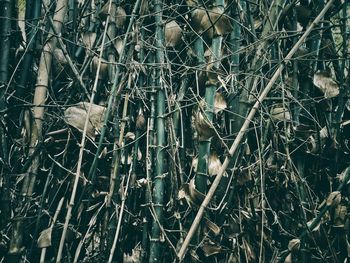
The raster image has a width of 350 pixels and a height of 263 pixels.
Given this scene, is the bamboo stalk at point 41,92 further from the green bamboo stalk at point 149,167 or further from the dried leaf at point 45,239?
the green bamboo stalk at point 149,167

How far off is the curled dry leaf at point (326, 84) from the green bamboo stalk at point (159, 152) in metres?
0.64

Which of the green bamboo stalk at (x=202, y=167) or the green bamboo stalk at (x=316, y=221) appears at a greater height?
the green bamboo stalk at (x=202, y=167)

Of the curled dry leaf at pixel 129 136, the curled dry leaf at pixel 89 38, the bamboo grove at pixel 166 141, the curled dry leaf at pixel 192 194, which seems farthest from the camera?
the curled dry leaf at pixel 89 38

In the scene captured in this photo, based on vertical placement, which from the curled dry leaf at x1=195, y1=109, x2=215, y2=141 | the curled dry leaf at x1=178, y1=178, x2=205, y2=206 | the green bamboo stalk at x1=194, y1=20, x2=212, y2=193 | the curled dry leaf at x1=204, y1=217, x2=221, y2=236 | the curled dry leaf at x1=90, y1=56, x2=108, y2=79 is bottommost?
the curled dry leaf at x1=204, y1=217, x2=221, y2=236

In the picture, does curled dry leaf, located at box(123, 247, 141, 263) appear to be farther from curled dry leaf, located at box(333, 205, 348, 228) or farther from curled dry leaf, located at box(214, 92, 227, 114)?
curled dry leaf, located at box(333, 205, 348, 228)

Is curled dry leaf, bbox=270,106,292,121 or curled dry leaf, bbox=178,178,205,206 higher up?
curled dry leaf, bbox=270,106,292,121

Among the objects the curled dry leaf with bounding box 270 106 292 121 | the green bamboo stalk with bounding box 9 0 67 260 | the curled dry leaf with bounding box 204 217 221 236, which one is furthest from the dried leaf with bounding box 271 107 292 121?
the green bamboo stalk with bounding box 9 0 67 260

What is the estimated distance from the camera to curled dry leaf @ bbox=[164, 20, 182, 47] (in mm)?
1787

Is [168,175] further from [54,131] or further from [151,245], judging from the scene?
[54,131]

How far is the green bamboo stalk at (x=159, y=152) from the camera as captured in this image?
5.16 feet

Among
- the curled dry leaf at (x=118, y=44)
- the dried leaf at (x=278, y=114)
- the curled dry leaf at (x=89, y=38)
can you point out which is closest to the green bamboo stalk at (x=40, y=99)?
the curled dry leaf at (x=89, y=38)

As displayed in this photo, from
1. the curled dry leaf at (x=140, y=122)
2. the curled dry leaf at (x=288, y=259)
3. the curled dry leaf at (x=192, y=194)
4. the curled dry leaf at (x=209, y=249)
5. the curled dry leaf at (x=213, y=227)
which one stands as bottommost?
the curled dry leaf at (x=288, y=259)

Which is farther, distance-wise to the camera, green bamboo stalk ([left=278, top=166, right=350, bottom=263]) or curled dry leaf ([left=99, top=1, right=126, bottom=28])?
curled dry leaf ([left=99, top=1, right=126, bottom=28])

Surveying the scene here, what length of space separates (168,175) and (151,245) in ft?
0.91
